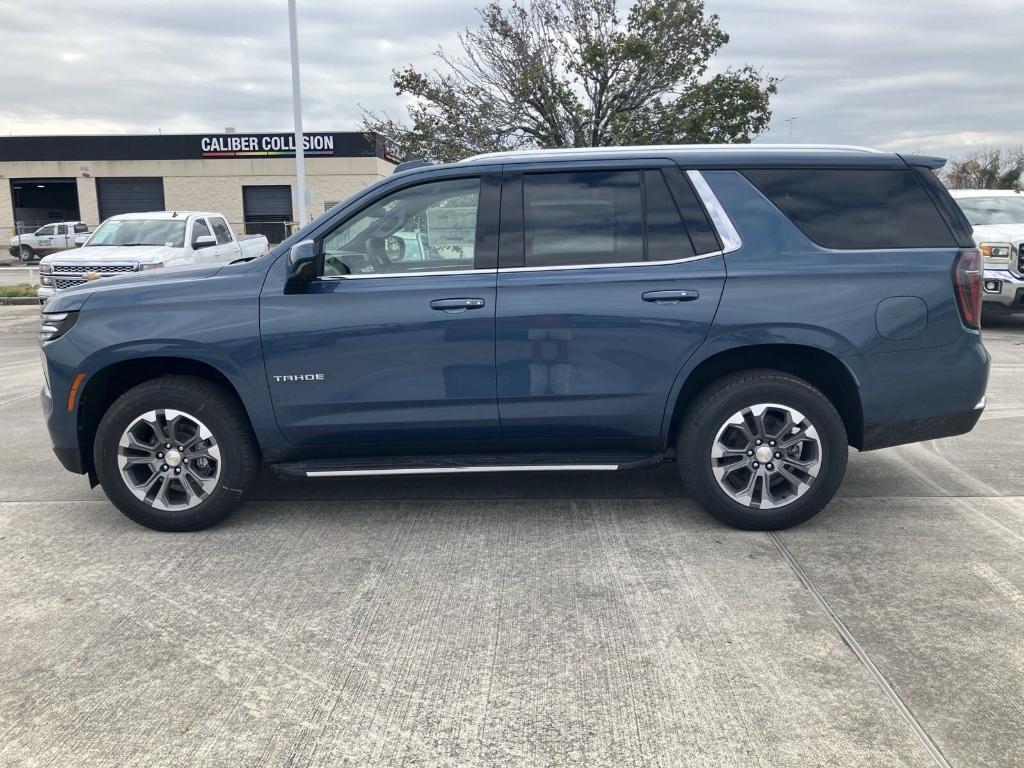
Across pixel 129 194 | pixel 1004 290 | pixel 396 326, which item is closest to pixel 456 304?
pixel 396 326

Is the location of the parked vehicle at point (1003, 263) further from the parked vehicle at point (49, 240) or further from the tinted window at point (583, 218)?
the parked vehicle at point (49, 240)

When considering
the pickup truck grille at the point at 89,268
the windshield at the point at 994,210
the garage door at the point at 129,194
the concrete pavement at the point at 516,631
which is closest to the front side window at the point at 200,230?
the pickup truck grille at the point at 89,268

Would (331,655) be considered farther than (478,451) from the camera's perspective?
No

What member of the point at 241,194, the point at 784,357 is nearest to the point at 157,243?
the point at 784,357

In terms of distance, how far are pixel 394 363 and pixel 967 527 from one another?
313 cm

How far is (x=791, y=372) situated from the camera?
4.91 metres

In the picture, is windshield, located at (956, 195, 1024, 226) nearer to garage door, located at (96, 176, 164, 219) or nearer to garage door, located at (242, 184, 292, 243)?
garage door, located at (242, 184, 292, 243)

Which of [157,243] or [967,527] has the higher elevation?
[157,243]

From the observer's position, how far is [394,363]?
4633 millimetres

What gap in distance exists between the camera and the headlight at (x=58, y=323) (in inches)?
187

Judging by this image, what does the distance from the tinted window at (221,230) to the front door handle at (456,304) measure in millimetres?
12327

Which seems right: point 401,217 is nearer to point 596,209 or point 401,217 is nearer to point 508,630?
point 596,209

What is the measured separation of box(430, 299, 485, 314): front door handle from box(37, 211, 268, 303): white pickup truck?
9201mm

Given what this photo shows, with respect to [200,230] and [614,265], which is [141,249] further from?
[614,265]
